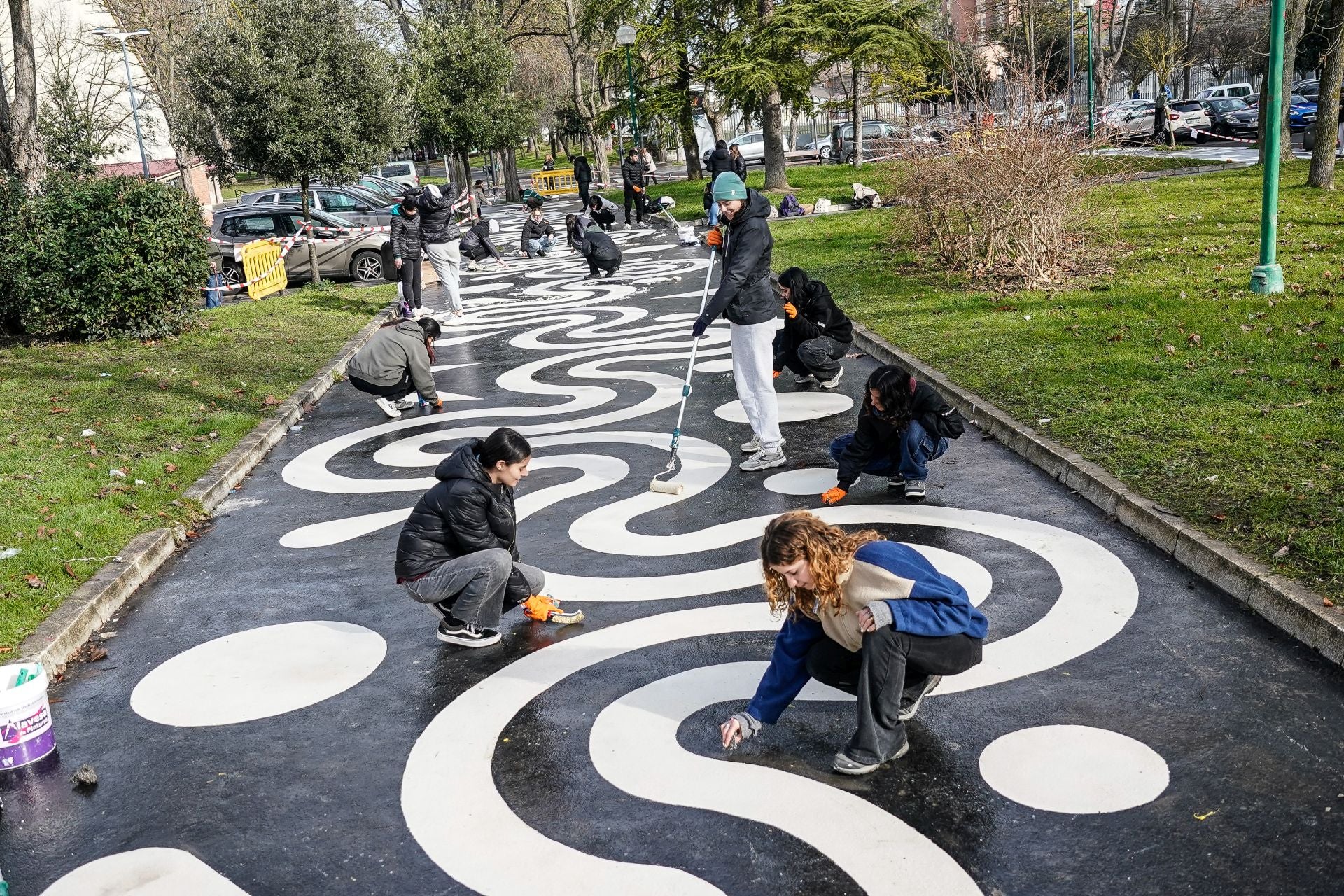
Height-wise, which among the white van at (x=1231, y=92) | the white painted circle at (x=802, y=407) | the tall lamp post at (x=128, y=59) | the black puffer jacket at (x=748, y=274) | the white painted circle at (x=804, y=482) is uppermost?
the tall lamp post at (x=128, y=59)

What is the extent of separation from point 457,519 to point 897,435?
3066 mm

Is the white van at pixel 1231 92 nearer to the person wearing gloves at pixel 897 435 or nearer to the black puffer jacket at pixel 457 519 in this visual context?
the person wearing gloves at pixel 897 435

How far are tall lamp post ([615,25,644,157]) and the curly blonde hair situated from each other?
2930cm

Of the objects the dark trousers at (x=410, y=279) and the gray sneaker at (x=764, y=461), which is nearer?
the gray sneaker at (x=764, y=461)

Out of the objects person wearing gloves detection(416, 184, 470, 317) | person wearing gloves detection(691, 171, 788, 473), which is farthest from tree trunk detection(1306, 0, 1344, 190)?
person wearing gloves detection(691, 171, 788, 473)

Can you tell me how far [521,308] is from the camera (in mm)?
17984

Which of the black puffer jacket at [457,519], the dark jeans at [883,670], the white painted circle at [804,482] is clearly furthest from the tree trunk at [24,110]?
the dark jeans at [883,670]

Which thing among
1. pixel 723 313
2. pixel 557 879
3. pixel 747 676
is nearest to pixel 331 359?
pixel 723 313

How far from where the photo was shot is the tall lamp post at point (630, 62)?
103 ft

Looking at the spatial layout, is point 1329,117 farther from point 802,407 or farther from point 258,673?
point 258,673

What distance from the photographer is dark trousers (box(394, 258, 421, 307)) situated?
17.0 m

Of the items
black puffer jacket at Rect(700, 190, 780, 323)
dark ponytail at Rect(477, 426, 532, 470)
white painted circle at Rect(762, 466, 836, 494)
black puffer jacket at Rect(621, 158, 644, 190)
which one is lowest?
white painted circle at Rect(762, 466, 836, 494)

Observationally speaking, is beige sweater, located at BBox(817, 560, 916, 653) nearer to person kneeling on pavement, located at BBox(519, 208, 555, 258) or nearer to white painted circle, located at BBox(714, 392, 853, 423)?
white painted circle, located at BBox(714, 392, 853, 423)

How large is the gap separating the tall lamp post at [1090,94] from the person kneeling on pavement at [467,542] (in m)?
10.2
